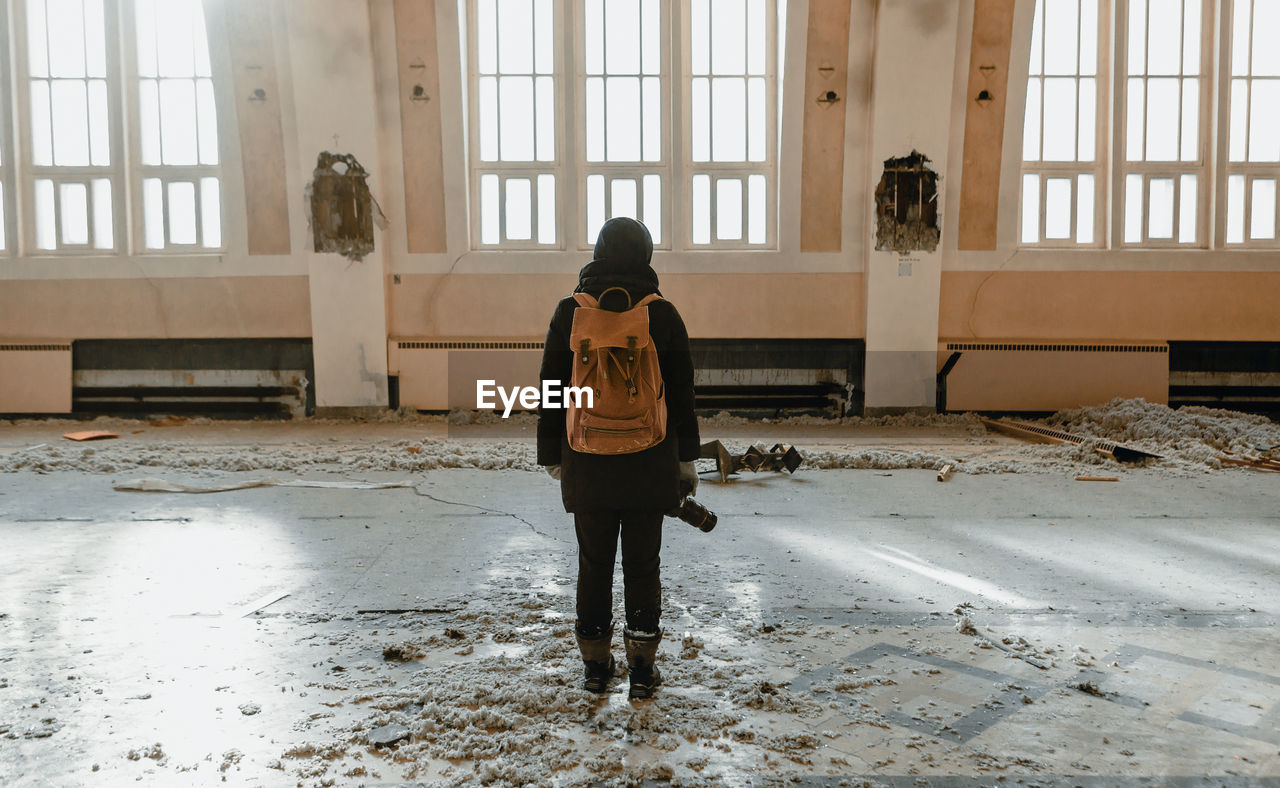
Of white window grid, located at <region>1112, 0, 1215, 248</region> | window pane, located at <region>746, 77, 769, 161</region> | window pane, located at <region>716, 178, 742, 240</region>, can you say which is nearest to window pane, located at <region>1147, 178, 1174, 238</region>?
white window grid, located at <region>1112, 0, 1215, 248</region>

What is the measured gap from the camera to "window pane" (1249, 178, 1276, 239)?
10.4 metres

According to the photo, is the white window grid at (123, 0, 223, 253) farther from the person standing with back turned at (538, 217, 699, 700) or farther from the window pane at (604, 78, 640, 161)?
the person standing with back turned at (538, 217, 699, 700)

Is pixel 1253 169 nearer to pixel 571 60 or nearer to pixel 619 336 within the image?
pixel 571 60

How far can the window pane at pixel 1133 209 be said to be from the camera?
10.4m

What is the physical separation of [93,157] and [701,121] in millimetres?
7375

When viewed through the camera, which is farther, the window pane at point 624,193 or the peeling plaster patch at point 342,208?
the window pane at point 624,193

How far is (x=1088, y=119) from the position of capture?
10398 millimetres

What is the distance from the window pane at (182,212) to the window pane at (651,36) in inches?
223

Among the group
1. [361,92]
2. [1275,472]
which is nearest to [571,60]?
[361,92]

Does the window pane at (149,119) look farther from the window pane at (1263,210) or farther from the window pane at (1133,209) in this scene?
the window pane at (1263,210)

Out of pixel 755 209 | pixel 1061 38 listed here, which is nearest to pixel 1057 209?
pixel 1061 38

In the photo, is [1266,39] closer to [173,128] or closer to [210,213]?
[210,213]

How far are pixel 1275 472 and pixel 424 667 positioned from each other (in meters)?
6.74

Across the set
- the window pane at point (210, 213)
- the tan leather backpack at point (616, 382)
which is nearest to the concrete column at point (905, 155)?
the window pane at point (210, 213)
